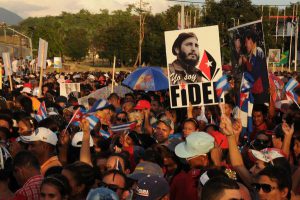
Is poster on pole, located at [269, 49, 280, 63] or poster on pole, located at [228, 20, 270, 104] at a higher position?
poster on pole, located at [228, 20, 270, 104]

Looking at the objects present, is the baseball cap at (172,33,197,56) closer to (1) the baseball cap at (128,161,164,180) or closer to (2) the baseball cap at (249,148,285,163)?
(1) the baseball cap at (128,161,164,180)

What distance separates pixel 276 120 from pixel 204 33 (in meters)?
1.72

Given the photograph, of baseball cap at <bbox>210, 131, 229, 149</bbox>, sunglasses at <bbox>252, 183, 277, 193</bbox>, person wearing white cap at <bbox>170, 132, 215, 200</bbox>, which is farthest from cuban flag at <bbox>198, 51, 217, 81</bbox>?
sunglasses at <bbox>252, 183, 277, 193</bbox>

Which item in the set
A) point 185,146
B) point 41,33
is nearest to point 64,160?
point 185,146

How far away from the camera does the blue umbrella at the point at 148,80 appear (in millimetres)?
17797

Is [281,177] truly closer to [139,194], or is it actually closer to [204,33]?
[139,194]

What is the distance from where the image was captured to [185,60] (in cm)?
1085

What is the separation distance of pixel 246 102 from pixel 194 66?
4.54 ft

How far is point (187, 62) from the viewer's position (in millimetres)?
10805

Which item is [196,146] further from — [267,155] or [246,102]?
[246,102]

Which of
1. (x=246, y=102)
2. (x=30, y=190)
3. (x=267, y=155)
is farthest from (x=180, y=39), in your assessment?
(x=30, y=190)

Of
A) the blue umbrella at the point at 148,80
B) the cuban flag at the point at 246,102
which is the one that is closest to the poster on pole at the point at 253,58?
the cuban flag at the point at 246,102

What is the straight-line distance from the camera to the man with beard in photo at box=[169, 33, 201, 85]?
34.9ft

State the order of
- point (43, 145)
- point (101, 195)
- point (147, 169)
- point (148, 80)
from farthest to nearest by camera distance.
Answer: point (148, 80) → point (43, 145) → point (147, 169) → point (101, 195)
